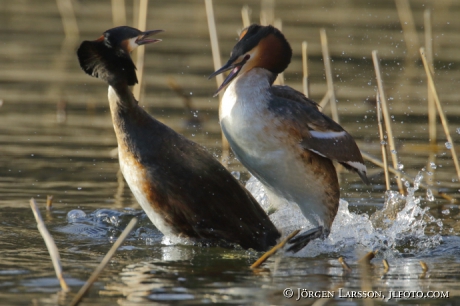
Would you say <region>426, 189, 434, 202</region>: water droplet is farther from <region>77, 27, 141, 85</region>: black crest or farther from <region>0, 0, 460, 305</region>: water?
<region>77, 27, 141, 85</region>: black crest

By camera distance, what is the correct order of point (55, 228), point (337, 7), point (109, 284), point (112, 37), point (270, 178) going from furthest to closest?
point (337, 7) → point (55, 228) → point (270, 178) → point (112, 37) → point (109, 284)

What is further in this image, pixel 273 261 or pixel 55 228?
pixel 55 228

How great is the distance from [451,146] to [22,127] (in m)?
5.17

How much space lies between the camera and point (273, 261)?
19.4ft

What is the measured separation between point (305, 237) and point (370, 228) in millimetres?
702

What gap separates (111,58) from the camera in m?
5.86

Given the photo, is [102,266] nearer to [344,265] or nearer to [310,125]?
[344,265]

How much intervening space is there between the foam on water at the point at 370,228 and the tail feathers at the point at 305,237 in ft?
0.13

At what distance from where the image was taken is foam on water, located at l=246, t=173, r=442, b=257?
6488mm

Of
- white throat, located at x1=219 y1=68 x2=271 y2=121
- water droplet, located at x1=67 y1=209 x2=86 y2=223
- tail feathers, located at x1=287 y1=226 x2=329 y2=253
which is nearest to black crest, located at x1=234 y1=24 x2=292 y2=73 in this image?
white throat, located at x1=219 y1=68 x2=271 y2=121

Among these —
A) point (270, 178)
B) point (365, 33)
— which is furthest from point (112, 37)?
point (365, 33)

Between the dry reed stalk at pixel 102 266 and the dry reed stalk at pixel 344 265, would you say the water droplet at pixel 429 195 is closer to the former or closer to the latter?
the dry reed stalk at pixel 344 265

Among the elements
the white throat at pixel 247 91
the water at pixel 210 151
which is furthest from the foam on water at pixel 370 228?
the white throat at pixel 247 91

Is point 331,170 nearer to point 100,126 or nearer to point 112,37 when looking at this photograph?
point 112,37
